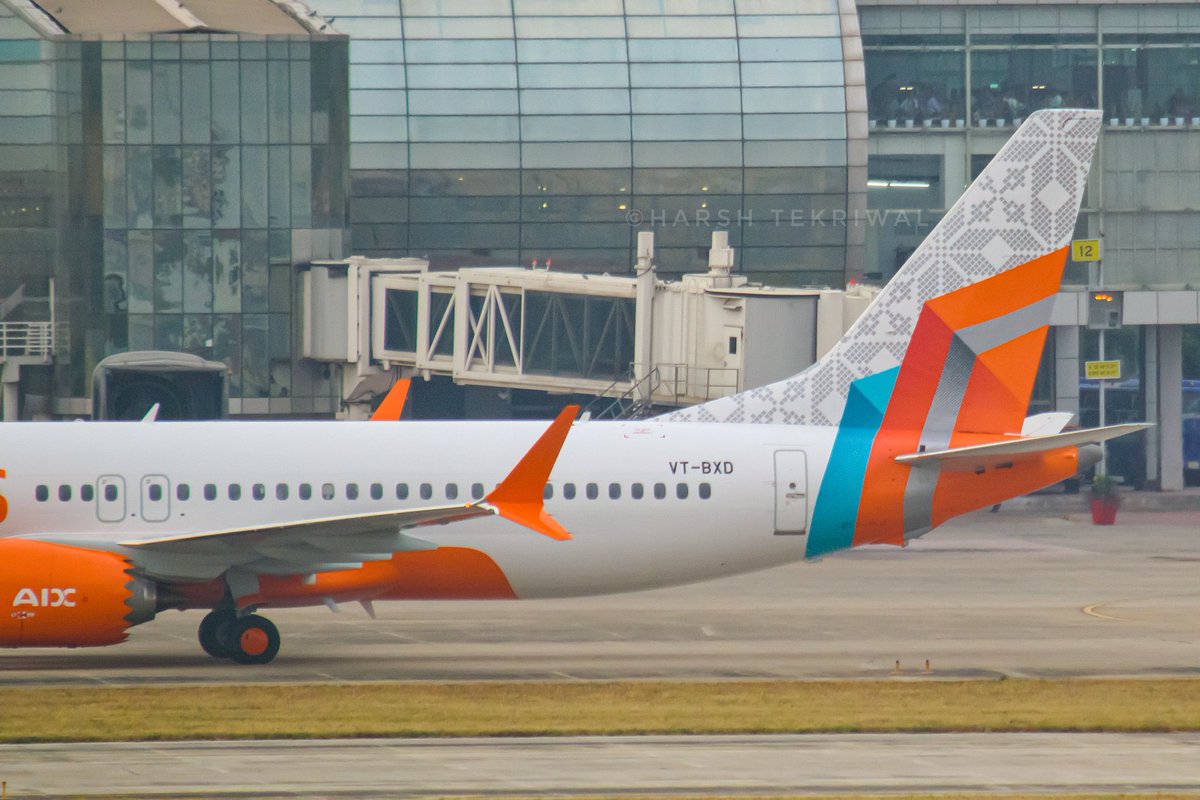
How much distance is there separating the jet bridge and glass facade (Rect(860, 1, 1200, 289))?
19.1 meters

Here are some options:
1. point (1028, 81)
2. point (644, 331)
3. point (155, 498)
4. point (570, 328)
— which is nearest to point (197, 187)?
point (570, 328)

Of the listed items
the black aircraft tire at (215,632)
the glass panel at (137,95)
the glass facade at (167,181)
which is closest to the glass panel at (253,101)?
the glass facade at (167,181)

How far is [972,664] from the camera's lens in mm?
30938

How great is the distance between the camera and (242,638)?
101 ft

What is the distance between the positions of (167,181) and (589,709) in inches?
1335

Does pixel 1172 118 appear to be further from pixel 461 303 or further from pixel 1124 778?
pixel 1124 778

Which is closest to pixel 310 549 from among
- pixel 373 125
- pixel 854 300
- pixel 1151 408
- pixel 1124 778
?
pixel 1124 778

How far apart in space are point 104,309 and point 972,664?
32.9 m

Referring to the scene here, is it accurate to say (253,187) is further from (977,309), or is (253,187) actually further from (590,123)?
(977,309)

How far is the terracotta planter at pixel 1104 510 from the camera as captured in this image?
5866 cm

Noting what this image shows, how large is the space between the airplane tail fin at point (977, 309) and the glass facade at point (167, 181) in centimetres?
2837

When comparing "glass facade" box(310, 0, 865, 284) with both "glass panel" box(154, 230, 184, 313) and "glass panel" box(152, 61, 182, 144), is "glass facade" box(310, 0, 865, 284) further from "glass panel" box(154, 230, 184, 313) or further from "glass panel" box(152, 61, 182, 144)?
"glass panel" box(154, 230, 184, 313)

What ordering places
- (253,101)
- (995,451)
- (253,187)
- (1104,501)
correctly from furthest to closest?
(1104,501)
(253,187)
(253,101)
(995,451)

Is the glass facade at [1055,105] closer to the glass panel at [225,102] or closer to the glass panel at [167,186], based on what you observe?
the glass panel at [225,102]
